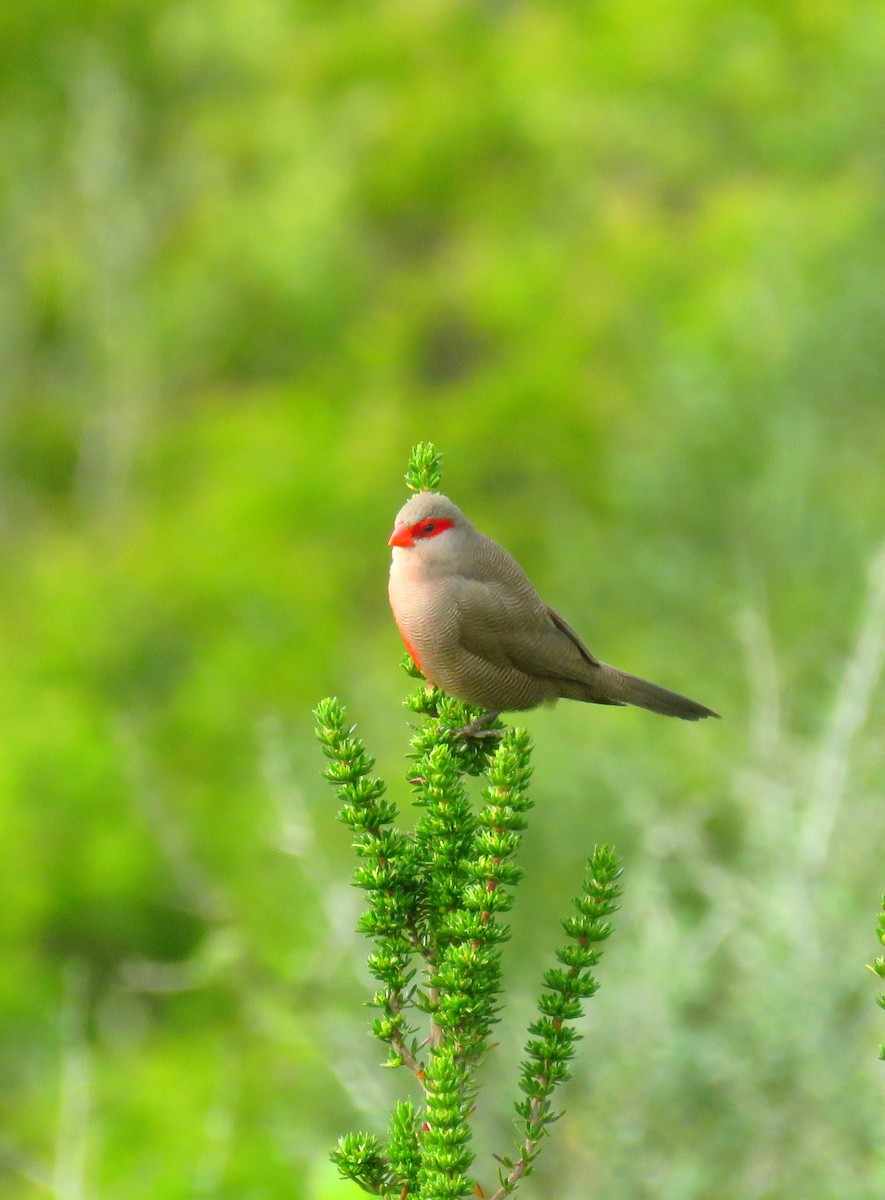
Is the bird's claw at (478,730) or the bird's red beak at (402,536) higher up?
the bird's red beak at (402,536)

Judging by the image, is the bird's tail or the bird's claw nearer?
the bird's claw

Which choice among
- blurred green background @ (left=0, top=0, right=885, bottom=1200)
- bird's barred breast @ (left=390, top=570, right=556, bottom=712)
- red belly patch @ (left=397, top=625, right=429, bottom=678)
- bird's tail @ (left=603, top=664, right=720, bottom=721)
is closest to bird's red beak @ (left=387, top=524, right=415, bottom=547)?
bird's barred breast @ (left=390, top=570, right=556, bottom=712)

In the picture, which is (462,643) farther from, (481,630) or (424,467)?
(424,467)

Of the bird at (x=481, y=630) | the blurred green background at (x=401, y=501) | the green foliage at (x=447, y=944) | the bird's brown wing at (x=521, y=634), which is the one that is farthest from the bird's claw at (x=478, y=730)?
the blurred green background at (x=401, y=501)

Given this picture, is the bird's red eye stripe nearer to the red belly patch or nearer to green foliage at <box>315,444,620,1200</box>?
the red belly patch

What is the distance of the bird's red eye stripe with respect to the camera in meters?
4.07

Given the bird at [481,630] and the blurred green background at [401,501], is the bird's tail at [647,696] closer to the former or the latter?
the bird at [481,630]

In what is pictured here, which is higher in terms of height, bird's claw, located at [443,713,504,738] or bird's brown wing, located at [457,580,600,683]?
bird's brown wing, located at [457,580,600,683]

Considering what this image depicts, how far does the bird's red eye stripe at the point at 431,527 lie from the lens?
4.07m

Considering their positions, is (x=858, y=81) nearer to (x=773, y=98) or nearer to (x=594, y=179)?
(x=773, y=98)

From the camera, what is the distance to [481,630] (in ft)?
13.4

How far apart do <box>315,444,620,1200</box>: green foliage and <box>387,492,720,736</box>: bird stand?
0.72 m

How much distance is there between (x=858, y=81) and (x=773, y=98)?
690 cm

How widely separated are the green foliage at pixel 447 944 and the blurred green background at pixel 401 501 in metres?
0.73
